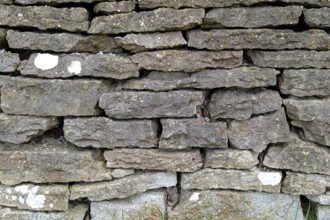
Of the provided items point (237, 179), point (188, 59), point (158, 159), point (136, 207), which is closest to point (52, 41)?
point (188, 59)

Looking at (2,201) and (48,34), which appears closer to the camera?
(48,34)

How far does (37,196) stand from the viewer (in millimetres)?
2178

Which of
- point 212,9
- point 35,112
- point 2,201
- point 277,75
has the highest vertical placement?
point 212,9

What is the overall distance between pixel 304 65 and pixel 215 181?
0.87 m

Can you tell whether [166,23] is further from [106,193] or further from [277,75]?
[106,193]

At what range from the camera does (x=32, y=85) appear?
2057mm

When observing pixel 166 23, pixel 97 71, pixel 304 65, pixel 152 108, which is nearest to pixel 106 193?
pixel 152 108

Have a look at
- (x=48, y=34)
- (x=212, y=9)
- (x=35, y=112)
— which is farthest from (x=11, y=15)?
(x=212, y=9)

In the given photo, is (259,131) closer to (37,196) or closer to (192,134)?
(192,134)

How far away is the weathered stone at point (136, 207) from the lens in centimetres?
221

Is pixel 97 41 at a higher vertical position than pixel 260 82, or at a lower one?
higher

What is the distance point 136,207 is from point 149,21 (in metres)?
1.16

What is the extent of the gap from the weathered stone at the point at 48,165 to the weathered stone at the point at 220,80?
593mm

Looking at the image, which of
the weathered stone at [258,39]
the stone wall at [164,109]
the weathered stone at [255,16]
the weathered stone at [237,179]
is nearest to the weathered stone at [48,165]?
the stone wall at [164,109]
